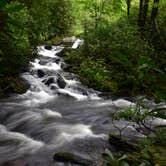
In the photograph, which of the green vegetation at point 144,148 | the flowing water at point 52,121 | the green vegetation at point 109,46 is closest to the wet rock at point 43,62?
the flowing water at point 52,121

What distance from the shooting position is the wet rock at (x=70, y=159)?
5863 mm

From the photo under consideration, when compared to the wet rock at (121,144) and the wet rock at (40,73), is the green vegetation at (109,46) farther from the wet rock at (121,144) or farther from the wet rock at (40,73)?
the wet rock at (121,144)

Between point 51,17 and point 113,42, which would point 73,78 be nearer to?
point 113,42

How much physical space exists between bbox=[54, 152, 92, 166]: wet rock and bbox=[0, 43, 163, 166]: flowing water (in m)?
0.14

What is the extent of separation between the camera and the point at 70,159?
5.94 m

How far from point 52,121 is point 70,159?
9.83 ft

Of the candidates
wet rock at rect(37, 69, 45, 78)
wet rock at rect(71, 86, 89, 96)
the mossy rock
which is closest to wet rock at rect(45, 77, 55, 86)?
wet rock at rect(37, 69, 45, 78)

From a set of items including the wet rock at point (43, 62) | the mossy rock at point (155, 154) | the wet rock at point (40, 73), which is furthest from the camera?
the wet rock at point (43, 62)

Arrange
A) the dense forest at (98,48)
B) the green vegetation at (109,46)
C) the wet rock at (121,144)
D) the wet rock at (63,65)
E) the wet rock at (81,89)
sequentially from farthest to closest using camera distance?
the wet rock at (63,65), the green vegetation at (109,46), the wet rock at (81,89), the dense forest at (98,48), the wet rock at (121,144)

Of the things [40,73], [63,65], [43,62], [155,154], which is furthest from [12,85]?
[155,154]

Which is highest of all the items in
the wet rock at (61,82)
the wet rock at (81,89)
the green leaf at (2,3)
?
the green leaf at (2,3)

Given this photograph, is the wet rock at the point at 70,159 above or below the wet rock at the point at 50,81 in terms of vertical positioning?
above

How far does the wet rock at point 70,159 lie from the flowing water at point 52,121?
143mm

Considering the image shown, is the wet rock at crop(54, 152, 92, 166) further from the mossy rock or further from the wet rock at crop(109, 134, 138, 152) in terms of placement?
the mossy rock
